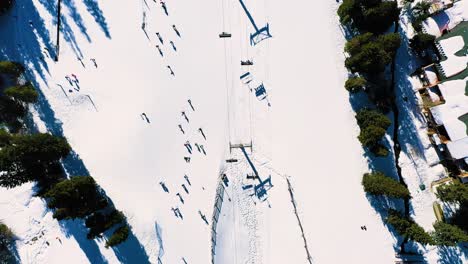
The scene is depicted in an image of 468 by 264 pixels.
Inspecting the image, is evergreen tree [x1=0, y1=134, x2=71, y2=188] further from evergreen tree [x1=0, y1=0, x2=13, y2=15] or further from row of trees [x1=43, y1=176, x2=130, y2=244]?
evergreen tree [x1=0, y1=0, x2=13, y2=15]

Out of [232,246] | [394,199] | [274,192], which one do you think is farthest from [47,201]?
[394,199]

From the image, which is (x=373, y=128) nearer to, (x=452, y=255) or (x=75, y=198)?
(x=452, y=255)

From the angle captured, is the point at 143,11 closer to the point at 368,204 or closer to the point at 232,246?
the point at 232,246

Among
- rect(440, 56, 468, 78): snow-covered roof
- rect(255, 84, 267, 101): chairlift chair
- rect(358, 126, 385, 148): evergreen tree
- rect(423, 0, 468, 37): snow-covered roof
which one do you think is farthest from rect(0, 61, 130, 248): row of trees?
rect(423, 0, 468, 37): snow-covered roof

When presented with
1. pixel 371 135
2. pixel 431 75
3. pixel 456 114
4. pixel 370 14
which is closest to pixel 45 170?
pixel 371 135

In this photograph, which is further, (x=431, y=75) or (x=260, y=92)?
(x=260, y=92)

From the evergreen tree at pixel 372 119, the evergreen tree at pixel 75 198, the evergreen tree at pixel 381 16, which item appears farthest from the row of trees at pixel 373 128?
the evergreen tree at pixel 75 198
